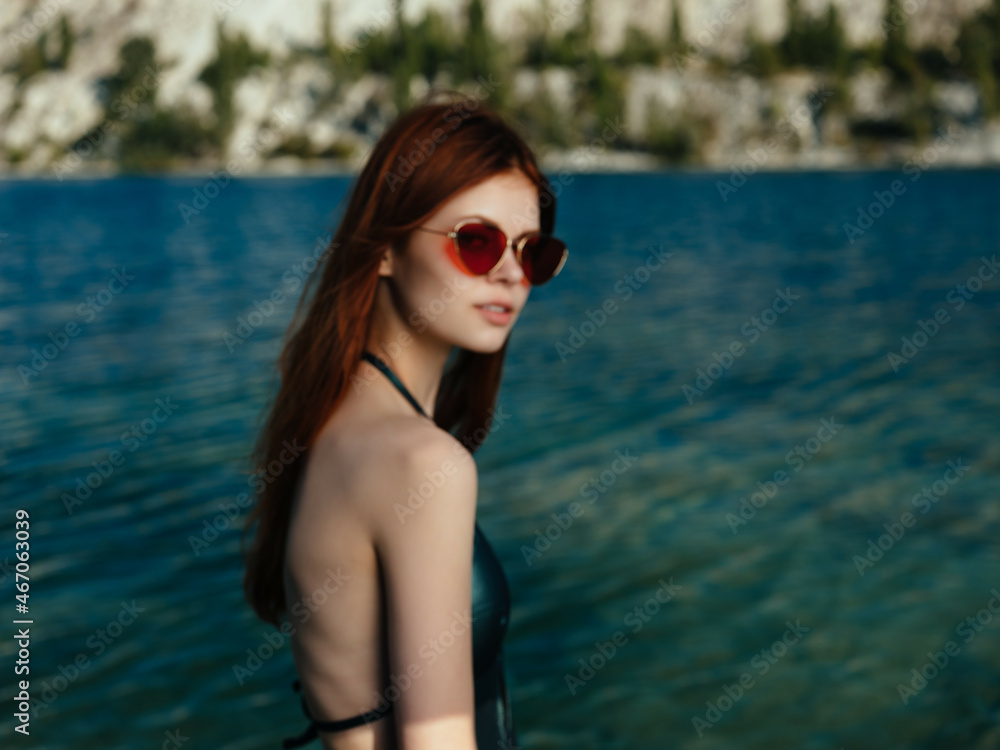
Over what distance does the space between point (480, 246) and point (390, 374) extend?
40 cm

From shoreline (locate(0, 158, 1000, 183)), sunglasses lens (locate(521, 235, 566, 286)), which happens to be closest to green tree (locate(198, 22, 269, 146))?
shoreline (locate(0, 158, 1000, 183))

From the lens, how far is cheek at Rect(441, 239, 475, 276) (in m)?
2.58

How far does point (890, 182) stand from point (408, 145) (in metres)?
86.0

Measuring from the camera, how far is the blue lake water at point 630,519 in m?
7.38

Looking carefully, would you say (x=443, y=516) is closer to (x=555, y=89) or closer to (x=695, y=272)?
(x=695, y=272)

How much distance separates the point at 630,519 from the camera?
10.7 metres

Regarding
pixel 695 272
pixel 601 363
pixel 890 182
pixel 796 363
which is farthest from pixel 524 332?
pixel 890 182

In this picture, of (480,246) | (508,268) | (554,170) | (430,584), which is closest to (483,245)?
(480,246)

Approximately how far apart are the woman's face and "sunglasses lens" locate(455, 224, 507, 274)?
0.02m

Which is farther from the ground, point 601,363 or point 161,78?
point 601,363

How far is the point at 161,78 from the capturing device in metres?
150

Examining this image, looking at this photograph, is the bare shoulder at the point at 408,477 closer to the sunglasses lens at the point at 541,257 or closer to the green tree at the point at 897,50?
the sunglasses lens at the point at 541,257

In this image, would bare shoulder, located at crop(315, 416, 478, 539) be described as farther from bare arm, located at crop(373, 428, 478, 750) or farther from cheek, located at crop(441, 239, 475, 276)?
cheek, located at crop(441, 239, 475, 276)

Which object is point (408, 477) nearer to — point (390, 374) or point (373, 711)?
point (390, 374)
